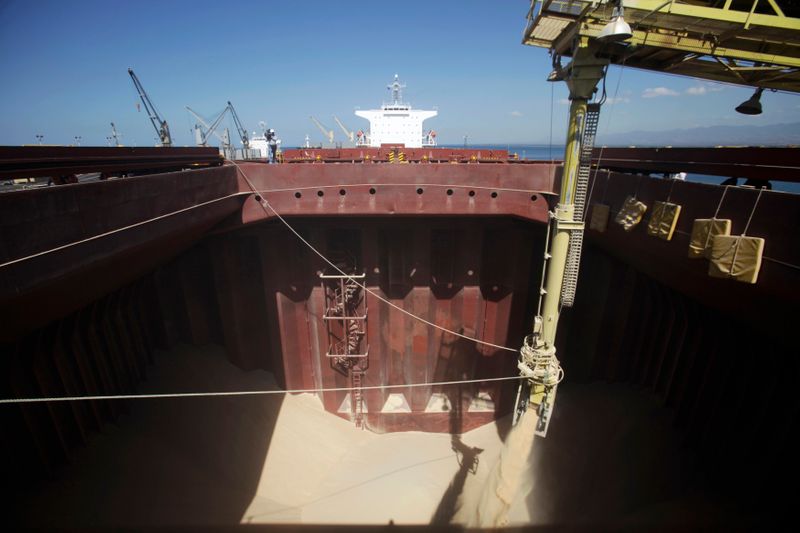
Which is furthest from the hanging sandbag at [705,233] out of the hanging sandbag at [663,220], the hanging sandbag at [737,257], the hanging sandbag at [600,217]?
the hanging sandbag at [600,217]

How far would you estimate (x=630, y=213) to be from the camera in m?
7.94

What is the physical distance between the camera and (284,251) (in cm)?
1272

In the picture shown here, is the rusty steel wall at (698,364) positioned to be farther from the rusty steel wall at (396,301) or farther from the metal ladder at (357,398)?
the metal ladder at (357,398)

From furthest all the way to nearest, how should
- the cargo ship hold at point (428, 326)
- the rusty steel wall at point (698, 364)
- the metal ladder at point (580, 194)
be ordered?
the rusty steel wall at point (698, 364)
the metal ladder at point (580, 194)
the cargo ship hold at point (428, 326)

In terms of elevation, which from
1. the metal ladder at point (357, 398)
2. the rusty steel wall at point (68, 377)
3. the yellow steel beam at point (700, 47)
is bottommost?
the metal ladder at point (357, 398)

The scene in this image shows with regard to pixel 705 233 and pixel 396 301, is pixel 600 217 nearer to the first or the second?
pixel 705 233

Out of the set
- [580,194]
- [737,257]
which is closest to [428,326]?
[580,194]

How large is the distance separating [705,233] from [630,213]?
6.37 ft

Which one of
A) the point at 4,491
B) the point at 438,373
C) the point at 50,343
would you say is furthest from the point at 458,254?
the point at 4,491

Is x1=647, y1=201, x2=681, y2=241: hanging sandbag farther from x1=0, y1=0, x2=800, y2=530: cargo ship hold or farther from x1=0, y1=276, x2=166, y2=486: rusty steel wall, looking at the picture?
x1=0, y1=276, x2=166, y2=486: rusty steel wall

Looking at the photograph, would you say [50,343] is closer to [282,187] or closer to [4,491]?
[4,491]

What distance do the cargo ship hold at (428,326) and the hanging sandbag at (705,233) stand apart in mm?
56

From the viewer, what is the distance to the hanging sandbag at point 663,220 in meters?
6.94

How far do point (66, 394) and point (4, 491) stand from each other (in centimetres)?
217
